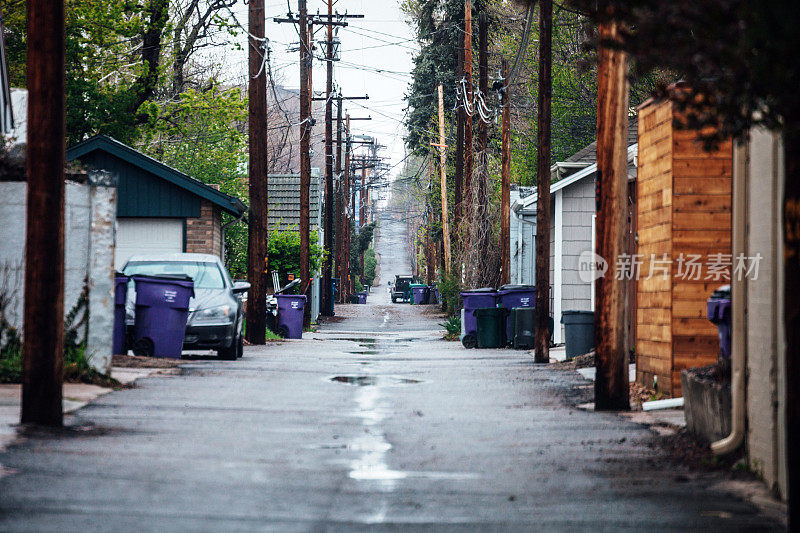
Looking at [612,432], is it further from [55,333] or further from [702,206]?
[55,333]

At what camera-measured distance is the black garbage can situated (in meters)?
18.6

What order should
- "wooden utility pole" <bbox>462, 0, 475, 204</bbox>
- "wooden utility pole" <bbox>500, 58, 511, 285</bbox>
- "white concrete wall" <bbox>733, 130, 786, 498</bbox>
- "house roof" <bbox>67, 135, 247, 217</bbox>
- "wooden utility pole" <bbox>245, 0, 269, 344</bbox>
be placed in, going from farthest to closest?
"wooden utility pole" <bbox>462, 0, 475, 204</bbox> → "wooden utility pole" <bbox>500, 58, 511, 285</bbox> → "house roof" <bbox>67, 135, 247, 217</bbox> → "wooden utility pole" <bbox>245, 0, 269, 344</bbox> → "white concrete wall" <bbox>733, 130, 786, 498</bbox>

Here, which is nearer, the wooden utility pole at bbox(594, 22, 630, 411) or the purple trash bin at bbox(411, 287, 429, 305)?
the wooden utility pole at bbox(594, 22, 630, 411)

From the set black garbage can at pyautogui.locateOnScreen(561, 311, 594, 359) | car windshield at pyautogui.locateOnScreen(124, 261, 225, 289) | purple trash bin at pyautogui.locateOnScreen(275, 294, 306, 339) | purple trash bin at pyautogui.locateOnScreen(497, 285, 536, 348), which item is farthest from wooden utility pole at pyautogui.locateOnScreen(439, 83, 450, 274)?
car windshield at pyautogui.locateOnScreen(124, 261, 225, 289)

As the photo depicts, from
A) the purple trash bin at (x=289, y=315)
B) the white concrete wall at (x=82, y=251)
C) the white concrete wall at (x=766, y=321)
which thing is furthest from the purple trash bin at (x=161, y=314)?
the purple trash bin at (x=289, y=315)

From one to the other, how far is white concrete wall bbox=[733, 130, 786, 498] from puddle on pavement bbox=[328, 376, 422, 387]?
739cm

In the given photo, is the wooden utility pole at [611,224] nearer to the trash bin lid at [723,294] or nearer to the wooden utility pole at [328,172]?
the trash bin lid at [723,294]

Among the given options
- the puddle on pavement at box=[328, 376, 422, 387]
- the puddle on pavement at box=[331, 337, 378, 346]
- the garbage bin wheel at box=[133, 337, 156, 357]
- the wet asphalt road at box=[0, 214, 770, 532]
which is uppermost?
the garbage bin wheel at box=[133, 337, 156, 357]

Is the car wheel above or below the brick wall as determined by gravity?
below

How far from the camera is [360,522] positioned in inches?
237

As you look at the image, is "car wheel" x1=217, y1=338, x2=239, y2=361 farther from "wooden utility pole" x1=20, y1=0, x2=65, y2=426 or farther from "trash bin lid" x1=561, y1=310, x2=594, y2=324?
"wooden utility pole" x1=20, y1=0, x2=65, y2=426

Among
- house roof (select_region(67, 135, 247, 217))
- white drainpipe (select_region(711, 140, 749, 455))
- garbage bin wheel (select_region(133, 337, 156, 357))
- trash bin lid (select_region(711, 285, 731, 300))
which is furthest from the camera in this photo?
house roof (select_region(67, 135, 247, 217))

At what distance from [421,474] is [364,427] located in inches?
98.9

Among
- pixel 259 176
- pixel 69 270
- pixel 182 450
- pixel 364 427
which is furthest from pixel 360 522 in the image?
pixel 259 176
